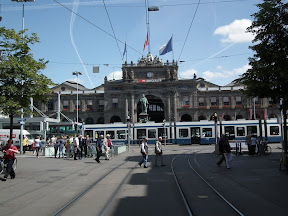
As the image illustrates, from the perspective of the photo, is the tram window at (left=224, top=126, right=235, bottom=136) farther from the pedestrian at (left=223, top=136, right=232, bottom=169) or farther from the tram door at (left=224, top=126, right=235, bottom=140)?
the pedestrian at (left=223, top=136, right=232, bottom=169)

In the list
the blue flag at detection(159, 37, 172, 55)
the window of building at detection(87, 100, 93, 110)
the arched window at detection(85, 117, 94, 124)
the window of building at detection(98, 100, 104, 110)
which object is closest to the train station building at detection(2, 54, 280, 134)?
the window of building at detection(98, 100, 104, 110)

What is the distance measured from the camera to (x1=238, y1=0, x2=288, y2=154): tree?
1299 centimetres

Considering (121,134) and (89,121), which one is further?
(89,121)

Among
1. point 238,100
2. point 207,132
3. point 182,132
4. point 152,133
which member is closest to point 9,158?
point 152,133

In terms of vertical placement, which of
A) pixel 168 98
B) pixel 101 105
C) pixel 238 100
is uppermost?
pixel 168 98

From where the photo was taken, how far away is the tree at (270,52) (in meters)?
13.0

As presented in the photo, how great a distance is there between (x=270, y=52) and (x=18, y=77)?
11542mm

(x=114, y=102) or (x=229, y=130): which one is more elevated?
(x=114, y=102)

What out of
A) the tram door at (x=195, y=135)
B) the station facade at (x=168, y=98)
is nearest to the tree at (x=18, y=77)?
the tram door at (x=195, y=135)

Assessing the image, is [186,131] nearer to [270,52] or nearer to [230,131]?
[230,131]

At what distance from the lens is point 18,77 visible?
1400 centimetres

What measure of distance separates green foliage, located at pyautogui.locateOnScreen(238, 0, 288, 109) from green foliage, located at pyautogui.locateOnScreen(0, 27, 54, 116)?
397 inches

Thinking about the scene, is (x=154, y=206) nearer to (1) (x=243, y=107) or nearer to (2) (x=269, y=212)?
(2) (x=269, y=212)

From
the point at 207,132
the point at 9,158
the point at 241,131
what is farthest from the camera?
the point at 207,132
